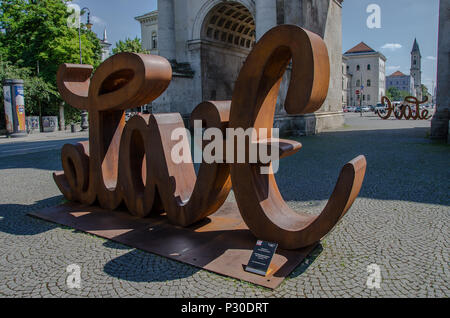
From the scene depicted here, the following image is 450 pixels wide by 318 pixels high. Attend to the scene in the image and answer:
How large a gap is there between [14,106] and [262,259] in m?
24.3

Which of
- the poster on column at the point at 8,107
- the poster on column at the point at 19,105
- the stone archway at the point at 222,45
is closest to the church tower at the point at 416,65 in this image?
the stone archway at the point at 222,45

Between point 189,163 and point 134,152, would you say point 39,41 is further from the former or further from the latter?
point 189,163

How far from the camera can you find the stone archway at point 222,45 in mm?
22438

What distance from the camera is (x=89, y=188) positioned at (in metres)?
5.96

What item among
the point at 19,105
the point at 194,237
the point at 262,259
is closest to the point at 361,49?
the point at 19,105

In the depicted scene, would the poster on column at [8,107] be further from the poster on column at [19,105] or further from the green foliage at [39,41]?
the green foliage at [39,41]

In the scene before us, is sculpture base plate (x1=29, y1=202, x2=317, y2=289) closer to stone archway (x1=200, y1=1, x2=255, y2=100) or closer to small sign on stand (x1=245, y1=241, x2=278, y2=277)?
small sign on stand (x1=245, y1=241, x2=278, y2=277)

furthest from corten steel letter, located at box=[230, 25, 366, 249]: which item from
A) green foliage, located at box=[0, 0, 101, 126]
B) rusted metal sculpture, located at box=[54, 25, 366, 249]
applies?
green foliage, located at box=[0, 0, 101, 126]

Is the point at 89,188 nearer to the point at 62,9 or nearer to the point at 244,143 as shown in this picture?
the point at 244,143

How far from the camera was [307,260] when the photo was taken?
3.91m

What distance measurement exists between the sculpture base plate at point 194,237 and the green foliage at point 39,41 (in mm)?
27756

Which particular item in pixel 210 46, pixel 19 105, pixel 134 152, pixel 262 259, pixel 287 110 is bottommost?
pixel 262 259

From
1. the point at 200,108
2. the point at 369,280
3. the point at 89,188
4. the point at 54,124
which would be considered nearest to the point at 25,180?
the point at 89,188

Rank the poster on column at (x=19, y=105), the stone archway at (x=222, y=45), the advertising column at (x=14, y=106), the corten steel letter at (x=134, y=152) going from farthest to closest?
the poster on column at (x=19, y=105), the advertising column at (x=14, y=106), the stone archway at (x=222, y=45), the corten steel letter at (x=134, y=152)
